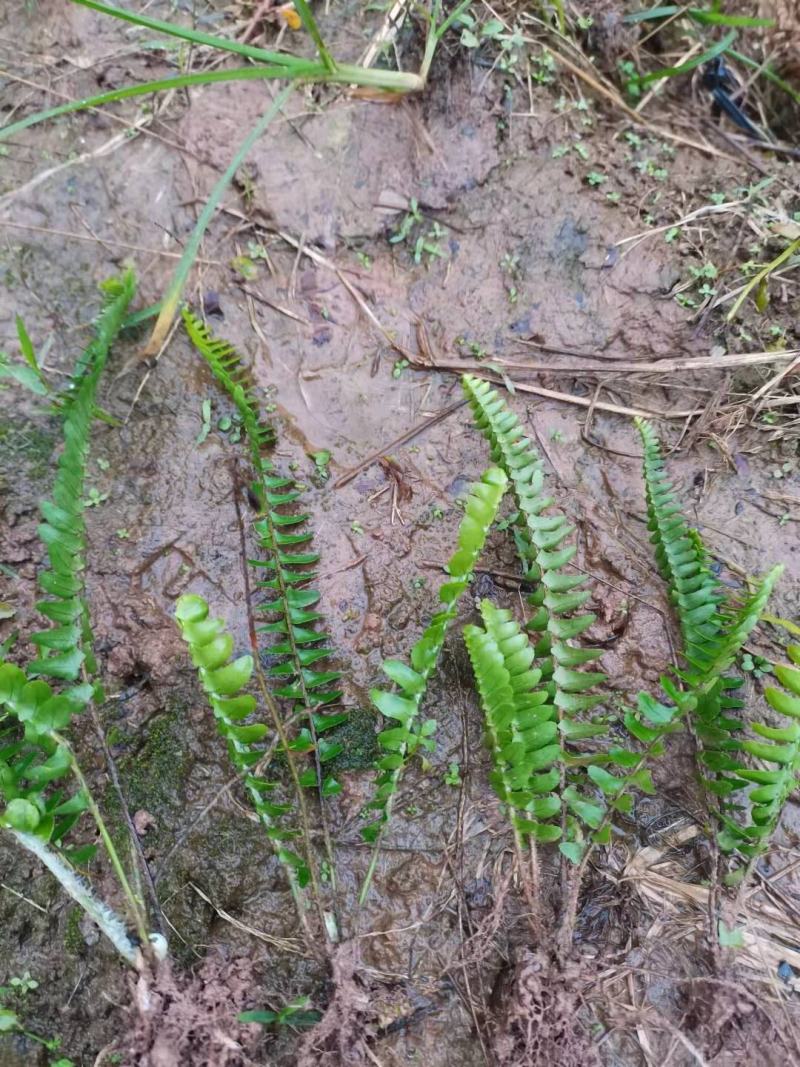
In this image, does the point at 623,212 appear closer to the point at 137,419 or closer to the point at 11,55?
the point at 137,419

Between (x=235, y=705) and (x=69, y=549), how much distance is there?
716mm

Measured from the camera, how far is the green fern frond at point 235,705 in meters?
1.63

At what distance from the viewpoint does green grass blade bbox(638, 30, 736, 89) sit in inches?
110

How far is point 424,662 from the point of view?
74.0 inches

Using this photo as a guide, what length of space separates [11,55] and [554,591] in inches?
119

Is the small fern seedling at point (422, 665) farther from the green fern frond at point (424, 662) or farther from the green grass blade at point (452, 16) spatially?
the green grass blade at point (452, 16)

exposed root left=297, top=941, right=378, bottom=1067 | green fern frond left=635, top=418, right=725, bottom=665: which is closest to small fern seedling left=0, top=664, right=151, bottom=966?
exposed root left=297, top=941, right=378, bottom=1067

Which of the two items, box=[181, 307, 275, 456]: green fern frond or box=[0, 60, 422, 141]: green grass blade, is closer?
box=[0, 60, 422, 141]: green grass blade

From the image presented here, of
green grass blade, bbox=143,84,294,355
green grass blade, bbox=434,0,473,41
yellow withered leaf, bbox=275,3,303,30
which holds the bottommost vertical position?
green grass blade, bbox=143,84,294,355

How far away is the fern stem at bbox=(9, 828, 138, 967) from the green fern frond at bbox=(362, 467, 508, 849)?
67 centimetres

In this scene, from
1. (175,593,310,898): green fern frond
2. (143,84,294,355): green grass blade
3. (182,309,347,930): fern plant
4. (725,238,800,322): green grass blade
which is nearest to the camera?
(175,593,310,898): green fern frond

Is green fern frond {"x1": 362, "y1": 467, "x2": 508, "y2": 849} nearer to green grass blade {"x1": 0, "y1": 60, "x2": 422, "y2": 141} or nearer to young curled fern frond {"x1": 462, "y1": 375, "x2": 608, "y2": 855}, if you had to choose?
young curled fern frond {"x1": 462, "y1": 375, "x2": 608, "y2": 855}

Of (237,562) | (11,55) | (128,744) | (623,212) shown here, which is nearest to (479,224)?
(623,212)

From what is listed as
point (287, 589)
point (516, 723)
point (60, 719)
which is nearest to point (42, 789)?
point (60, 719)
